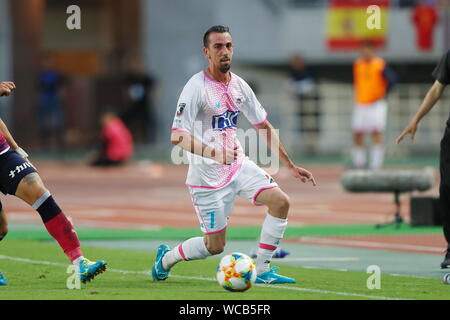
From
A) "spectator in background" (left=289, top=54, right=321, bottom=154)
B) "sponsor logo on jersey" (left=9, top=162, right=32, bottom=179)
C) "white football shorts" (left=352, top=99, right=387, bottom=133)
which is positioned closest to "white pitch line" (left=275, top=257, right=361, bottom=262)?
"sponsor logo on jersey" (left=9, top=162, right=32, bottom=179)

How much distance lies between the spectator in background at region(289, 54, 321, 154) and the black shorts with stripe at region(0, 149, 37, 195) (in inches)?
958

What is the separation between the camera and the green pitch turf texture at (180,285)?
9.77 metres

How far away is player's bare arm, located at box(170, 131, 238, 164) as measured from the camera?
10117 mm

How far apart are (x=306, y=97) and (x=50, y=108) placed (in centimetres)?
734

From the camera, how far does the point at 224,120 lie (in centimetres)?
1065

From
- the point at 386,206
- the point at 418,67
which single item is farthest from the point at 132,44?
the point at 386,206

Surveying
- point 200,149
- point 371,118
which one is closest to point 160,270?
point 200,149

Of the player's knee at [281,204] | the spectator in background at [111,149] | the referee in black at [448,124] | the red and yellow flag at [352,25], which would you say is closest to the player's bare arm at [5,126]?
the player's knee at [281,204]

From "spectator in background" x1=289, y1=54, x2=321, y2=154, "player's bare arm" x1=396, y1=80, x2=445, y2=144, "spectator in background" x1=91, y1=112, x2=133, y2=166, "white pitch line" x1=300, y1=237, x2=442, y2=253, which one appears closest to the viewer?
"player's bare arm" x1=396, y1=80, x2=445, y2=144

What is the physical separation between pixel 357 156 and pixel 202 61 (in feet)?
43.9

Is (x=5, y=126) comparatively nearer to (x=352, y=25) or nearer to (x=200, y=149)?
(x=200, y=149)

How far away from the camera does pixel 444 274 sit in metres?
11.5

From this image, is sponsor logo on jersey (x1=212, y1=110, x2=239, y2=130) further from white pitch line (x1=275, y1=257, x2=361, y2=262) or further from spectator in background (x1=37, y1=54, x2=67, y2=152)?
spectator in background (x1=37, y1=54, x2=67, y2=152)

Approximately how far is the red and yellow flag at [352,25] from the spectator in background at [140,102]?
5314 mm
